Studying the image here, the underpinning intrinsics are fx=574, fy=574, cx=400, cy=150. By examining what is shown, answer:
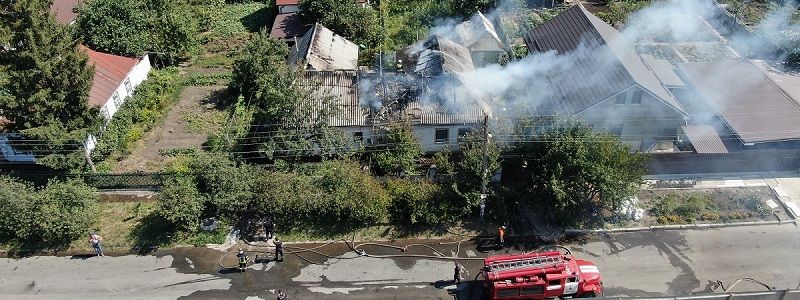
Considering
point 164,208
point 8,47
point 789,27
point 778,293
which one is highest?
point 789,27

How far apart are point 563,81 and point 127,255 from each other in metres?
26.9

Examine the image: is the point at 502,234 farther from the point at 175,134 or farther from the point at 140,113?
the point at 140,113

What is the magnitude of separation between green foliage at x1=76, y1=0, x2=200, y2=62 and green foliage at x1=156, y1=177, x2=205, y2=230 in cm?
1721

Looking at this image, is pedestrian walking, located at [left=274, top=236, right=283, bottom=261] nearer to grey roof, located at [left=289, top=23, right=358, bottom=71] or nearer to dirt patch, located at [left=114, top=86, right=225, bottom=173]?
dirt patch, located at [left=114, top=86, right=225, bottom=173]

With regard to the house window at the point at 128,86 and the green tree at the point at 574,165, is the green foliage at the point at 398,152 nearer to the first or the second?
the green tree at the point at 574,165

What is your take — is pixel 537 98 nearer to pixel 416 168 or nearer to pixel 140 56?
pixel 416 168

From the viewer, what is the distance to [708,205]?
31.3 meters

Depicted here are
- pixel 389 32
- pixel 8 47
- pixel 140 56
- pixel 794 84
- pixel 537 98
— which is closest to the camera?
pixel 8 47

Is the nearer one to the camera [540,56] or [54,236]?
[54,236]

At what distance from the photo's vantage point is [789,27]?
153 ft

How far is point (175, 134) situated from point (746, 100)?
36.4 meters

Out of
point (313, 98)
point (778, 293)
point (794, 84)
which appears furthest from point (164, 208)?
point (794, 84)

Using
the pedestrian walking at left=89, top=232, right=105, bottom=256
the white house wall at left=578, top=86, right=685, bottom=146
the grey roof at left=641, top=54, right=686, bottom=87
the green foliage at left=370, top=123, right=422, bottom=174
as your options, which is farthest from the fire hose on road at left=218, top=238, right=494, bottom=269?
the grey roof at left=641, top=54, right=686, bottom=87

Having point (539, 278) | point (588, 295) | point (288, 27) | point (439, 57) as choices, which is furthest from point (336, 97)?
point (588, 295)
